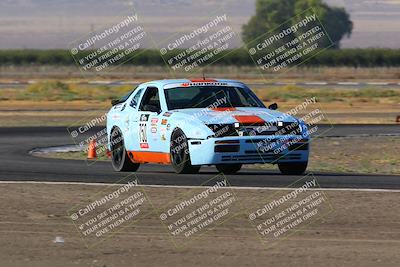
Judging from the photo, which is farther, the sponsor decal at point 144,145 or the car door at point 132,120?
the car door at point 132,120

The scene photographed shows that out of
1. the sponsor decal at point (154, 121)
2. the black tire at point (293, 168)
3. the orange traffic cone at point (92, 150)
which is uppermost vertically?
the sponsor decal at point (154, 121)

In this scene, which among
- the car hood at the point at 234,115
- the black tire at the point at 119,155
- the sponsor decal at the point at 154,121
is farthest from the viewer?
the black tire at the point at 119,155

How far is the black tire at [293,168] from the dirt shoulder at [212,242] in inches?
132

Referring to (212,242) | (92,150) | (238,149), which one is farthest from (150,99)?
(212,242)

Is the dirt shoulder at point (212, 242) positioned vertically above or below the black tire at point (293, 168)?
above

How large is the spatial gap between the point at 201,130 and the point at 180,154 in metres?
0.71

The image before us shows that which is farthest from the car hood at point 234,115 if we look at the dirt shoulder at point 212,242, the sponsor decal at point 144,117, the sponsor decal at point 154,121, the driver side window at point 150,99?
the dirt shoulder at point 212,242

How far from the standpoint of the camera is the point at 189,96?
18.5m

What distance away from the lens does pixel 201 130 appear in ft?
55.6

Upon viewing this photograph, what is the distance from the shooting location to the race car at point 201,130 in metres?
16.9

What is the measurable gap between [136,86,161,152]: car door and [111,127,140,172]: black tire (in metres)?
0.52

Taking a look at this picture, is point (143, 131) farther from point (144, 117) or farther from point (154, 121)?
point (154, 121)

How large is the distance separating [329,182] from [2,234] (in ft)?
21.3

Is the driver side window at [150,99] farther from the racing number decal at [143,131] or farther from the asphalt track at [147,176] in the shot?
the asphalt track at [147,176]
